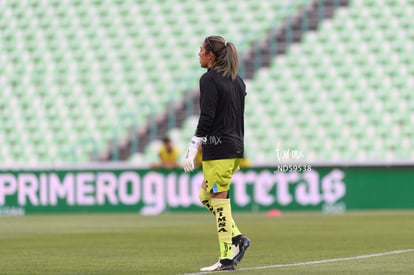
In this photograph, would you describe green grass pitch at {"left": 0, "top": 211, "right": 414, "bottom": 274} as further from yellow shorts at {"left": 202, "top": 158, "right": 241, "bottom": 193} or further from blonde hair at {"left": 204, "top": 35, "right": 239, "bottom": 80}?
blonde hair at {"left": 204, "top": 35, "right": 239, "bottom": 80}

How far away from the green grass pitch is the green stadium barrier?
8.80 feet

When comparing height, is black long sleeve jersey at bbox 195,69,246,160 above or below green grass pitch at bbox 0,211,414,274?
above

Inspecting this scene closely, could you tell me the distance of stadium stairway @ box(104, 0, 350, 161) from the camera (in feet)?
88.6

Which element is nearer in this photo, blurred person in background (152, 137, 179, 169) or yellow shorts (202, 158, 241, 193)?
yellow shorts (202, 158, 241, 193)

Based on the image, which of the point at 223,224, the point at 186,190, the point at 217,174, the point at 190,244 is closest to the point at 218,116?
the point at 217,174

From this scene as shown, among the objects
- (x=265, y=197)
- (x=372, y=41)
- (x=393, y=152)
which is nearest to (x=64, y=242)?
(x=265, y=197)

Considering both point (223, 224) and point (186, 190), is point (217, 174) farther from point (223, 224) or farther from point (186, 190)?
point (186, 190)

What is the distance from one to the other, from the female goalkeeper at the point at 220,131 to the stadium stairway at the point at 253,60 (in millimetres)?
17805

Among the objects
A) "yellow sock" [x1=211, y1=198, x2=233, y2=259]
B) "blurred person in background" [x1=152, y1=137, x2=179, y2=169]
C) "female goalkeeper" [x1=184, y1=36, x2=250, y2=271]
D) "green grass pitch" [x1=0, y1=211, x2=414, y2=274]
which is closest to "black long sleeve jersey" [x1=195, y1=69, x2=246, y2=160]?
"female goalkeeper" [x1=184, y1=36, x2=250, y2=271]

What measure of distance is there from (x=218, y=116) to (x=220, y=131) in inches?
5.0

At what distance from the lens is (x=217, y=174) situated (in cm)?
884

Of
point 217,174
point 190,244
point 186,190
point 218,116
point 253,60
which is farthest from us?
point 253,60

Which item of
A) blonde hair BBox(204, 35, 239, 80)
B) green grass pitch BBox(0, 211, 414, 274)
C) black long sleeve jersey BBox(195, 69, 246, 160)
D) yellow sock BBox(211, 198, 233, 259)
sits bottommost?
green grass pitch BBox(0, 211, 414, 274)

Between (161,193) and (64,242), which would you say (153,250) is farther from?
(161,193)
